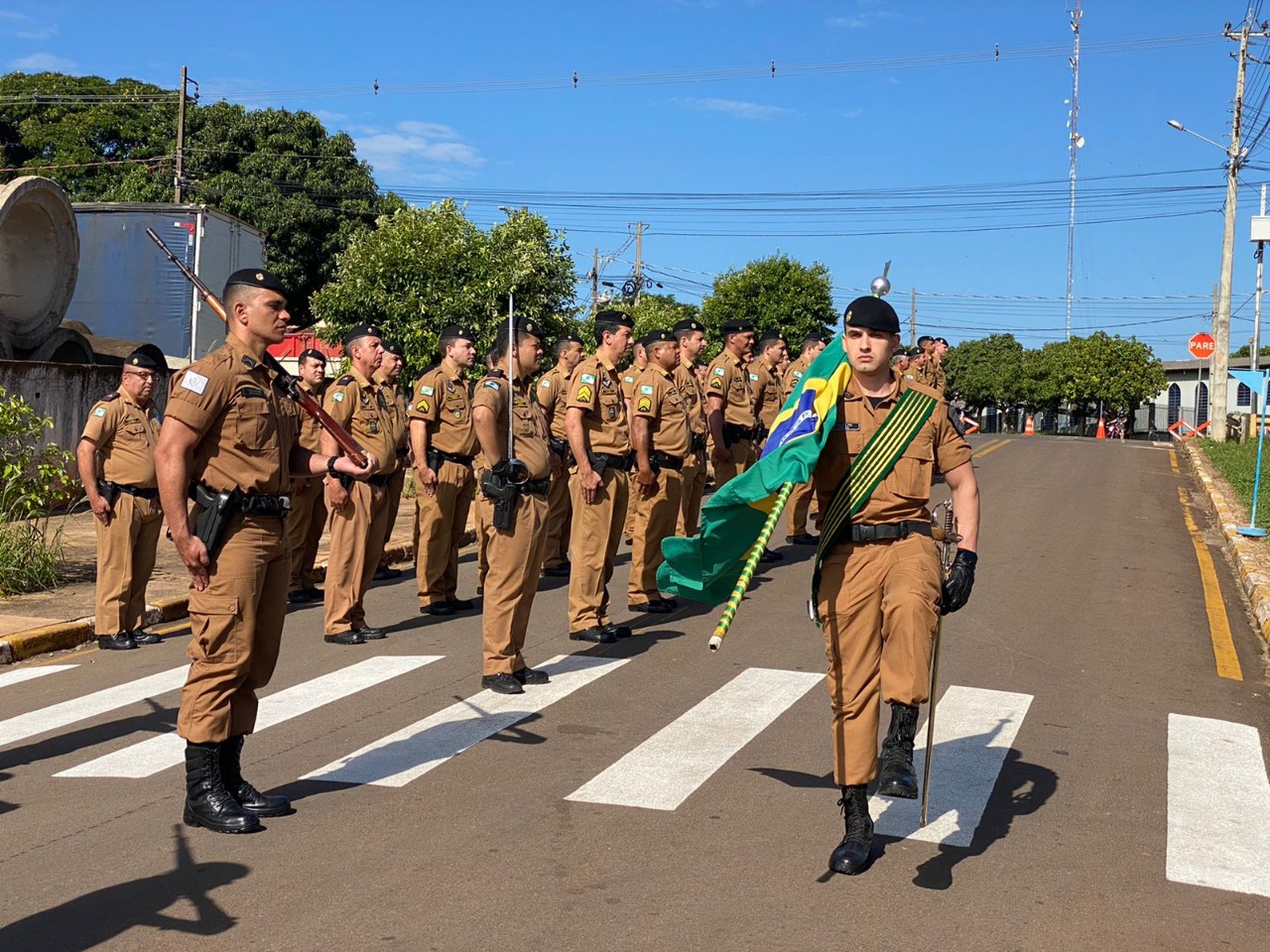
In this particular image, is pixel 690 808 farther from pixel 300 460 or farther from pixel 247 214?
pixel 247 214

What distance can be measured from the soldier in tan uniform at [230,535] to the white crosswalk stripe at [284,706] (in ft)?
3.25

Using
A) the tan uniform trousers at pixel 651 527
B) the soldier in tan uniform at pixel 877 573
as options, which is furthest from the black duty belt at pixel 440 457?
the soldier in tan uniform at pixel 877 573

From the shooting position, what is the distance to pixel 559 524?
506 inches

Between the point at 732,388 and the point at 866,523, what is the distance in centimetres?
875

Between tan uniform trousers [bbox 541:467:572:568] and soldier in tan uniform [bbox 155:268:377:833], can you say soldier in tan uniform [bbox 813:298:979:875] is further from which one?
tan uniform trousers [bbox 541:467:572:568]

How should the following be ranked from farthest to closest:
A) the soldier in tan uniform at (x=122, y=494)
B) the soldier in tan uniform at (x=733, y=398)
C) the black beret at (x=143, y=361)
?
1. the soldier in tan uniform at (x=733, y=398)
2. the black beret at (x=143, y=361)
3. the soldier in tan uniform at (x=122, y=494)

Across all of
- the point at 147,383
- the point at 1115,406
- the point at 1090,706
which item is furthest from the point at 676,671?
the point at 1115,406

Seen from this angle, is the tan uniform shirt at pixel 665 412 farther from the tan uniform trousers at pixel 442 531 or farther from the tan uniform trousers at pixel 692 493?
the tan uniform trousers at pixel 442 531

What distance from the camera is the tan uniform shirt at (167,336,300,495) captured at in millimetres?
5512

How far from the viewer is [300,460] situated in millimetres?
6047

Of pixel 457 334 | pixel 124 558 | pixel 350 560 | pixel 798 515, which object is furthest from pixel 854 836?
pixel 798 515

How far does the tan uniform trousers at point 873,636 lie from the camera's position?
5113 mm

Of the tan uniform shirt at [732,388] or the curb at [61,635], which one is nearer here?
the curb at [61,635]

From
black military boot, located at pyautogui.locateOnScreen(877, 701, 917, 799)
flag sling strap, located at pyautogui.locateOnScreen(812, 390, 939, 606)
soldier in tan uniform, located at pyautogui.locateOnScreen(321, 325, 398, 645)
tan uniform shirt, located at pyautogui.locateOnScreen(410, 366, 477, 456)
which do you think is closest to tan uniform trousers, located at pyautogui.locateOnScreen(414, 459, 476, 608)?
tan uniform shirt, located at pyautogui.locateOnScreen(410, 366, 477, 456)
